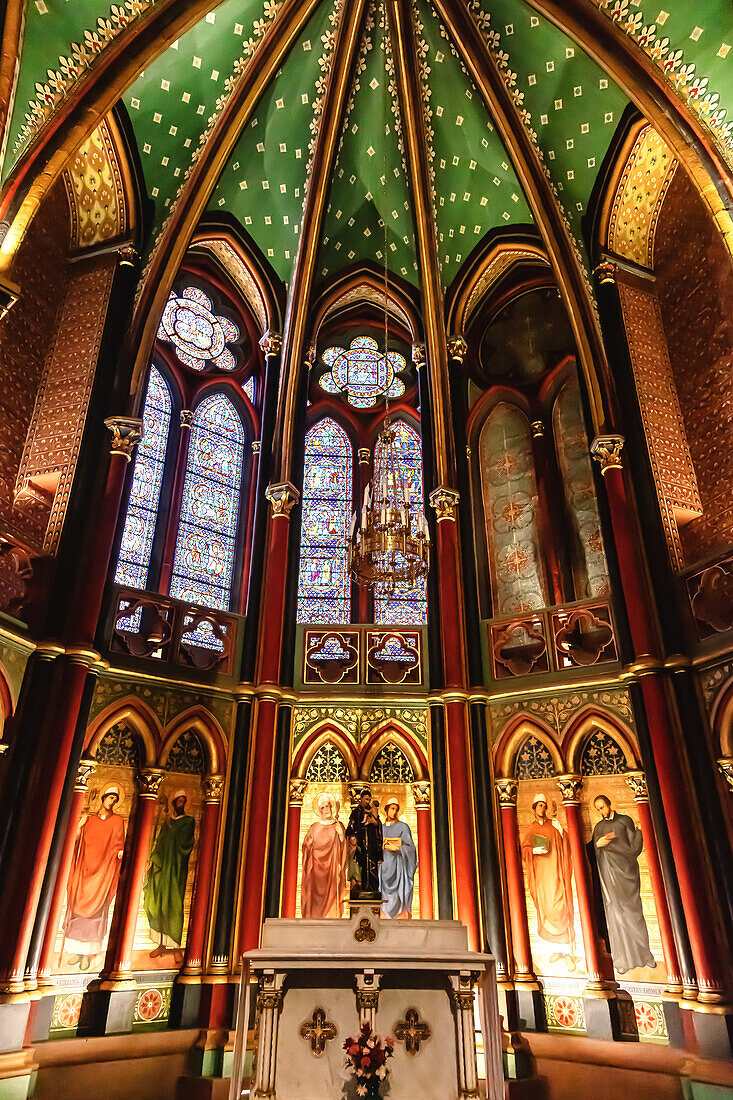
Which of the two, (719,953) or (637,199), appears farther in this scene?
(637,199)

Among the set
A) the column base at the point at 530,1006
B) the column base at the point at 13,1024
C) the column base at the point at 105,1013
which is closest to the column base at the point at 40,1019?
the column base at the point at 13,1024

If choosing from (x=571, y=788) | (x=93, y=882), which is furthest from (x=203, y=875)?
(x=571, y=788)

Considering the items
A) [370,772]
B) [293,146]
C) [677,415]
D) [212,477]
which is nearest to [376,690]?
A: [370,772]

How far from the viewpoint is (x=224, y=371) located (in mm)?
14688

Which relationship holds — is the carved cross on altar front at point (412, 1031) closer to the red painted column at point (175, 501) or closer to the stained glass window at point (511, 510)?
the stained glass window at point (511, 510)

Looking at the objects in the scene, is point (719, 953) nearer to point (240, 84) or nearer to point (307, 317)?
point (307, 317)

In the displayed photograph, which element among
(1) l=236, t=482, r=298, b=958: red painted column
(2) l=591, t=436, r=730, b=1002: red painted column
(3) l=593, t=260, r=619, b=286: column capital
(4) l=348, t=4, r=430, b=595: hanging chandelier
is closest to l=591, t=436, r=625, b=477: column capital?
(2) l=591, t=436, r=730, b=1002: red painted column

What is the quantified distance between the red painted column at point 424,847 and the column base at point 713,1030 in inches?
135

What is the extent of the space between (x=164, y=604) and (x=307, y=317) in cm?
611

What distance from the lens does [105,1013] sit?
940 centimetres

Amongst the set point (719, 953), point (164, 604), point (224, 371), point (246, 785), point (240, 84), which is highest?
point (240, 84)

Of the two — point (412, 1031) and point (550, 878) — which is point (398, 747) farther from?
point (412, 1031)

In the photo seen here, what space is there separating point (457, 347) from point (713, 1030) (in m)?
11.0

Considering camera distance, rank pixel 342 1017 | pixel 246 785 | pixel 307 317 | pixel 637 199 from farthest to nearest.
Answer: pixel 307 317
pixel 637 199
pixel 246 785
pixel 342 1017
